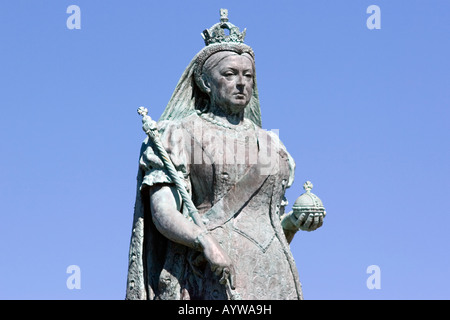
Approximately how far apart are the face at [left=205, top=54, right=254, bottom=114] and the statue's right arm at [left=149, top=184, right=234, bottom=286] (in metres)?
1.37

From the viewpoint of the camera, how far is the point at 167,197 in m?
24.2

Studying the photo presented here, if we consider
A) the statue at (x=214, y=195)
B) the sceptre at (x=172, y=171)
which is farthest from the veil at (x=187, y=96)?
the sceptre at (x=172, y=171)

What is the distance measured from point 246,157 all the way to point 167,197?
46.7 inches

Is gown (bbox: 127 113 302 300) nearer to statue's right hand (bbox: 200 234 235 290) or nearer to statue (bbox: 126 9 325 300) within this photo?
statue (bbox: 126 9 325 300)

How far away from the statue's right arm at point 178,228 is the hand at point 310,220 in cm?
158

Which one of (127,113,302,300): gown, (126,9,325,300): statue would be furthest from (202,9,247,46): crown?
(127,113,302,300): gown

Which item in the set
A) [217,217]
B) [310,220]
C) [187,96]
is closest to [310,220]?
[310,220]

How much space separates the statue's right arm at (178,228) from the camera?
23641mm

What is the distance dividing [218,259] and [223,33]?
10.4ft

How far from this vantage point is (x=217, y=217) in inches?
958

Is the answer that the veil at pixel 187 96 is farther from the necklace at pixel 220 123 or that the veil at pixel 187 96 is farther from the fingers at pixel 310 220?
the fingers at pixel 310 220

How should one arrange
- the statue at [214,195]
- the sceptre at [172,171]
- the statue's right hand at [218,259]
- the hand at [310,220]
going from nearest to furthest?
the statue's right hand at [218,259], the sceptre at [172,171], the statue at [214,195], the hand at [310,220]

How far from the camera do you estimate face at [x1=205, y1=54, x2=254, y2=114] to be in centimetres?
2464
